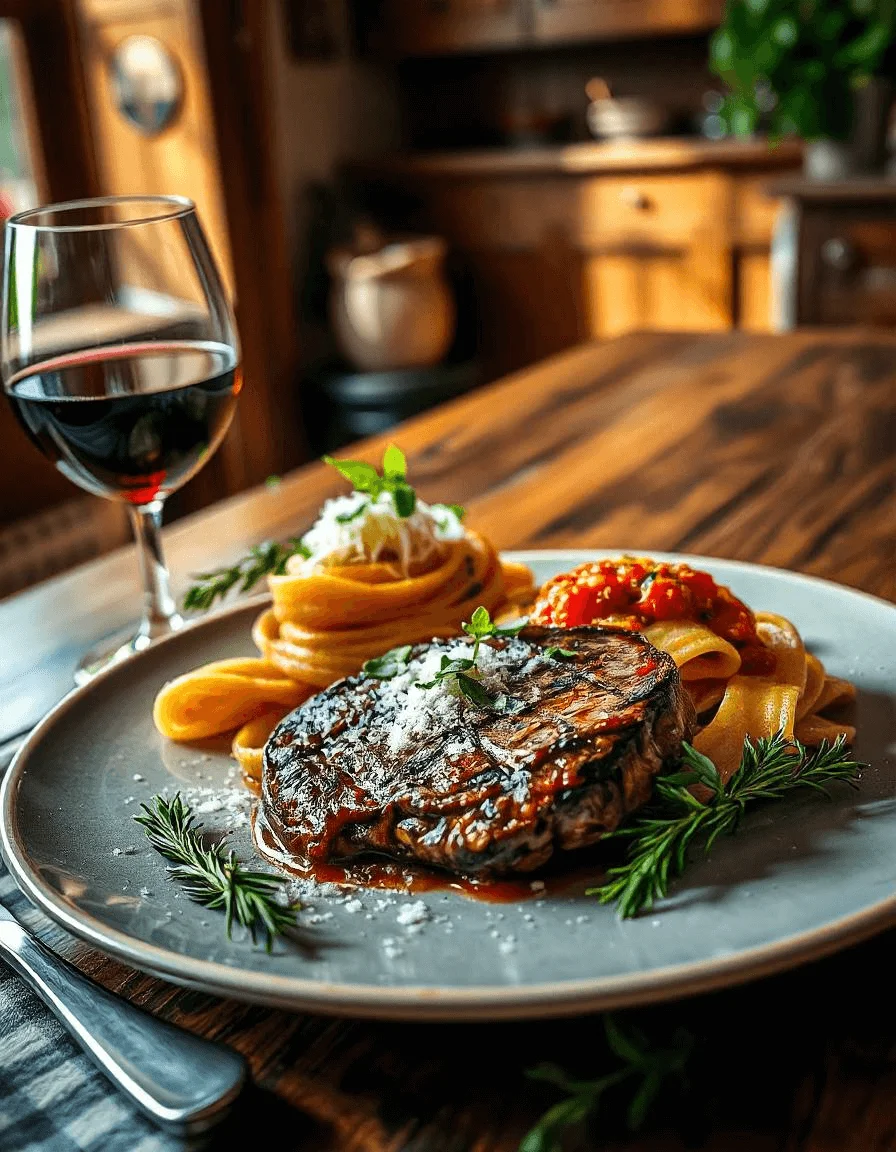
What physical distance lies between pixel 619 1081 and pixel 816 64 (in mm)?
3236

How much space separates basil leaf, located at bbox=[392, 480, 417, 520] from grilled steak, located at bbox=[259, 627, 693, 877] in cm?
22

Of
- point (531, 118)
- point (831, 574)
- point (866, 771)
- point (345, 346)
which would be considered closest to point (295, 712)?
point (866, 771)

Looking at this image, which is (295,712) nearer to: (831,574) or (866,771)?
(866,771)

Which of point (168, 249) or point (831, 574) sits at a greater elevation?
point (168, 249)

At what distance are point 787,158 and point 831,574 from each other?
363cm

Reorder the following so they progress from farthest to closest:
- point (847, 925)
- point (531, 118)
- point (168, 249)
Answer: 1. point (531, 118)
2. point (168, 249)
3. point (847, 925)

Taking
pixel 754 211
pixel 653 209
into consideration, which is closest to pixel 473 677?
pixel 754 211

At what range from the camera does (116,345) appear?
3.77 ft

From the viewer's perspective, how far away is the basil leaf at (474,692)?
0.82 metres

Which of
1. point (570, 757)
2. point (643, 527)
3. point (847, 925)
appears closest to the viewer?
point (847, 925)

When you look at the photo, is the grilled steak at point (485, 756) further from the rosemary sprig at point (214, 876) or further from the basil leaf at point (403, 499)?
the basil leaf at point (403, 499)

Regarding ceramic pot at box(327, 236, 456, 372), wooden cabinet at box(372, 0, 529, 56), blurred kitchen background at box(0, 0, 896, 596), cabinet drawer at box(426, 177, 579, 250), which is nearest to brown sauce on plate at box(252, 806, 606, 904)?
blurred kitchen background at box(0, 0, 896, 596)

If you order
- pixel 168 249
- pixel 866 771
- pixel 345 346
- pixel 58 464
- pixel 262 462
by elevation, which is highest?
pixel 168 249

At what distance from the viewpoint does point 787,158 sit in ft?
14.9
